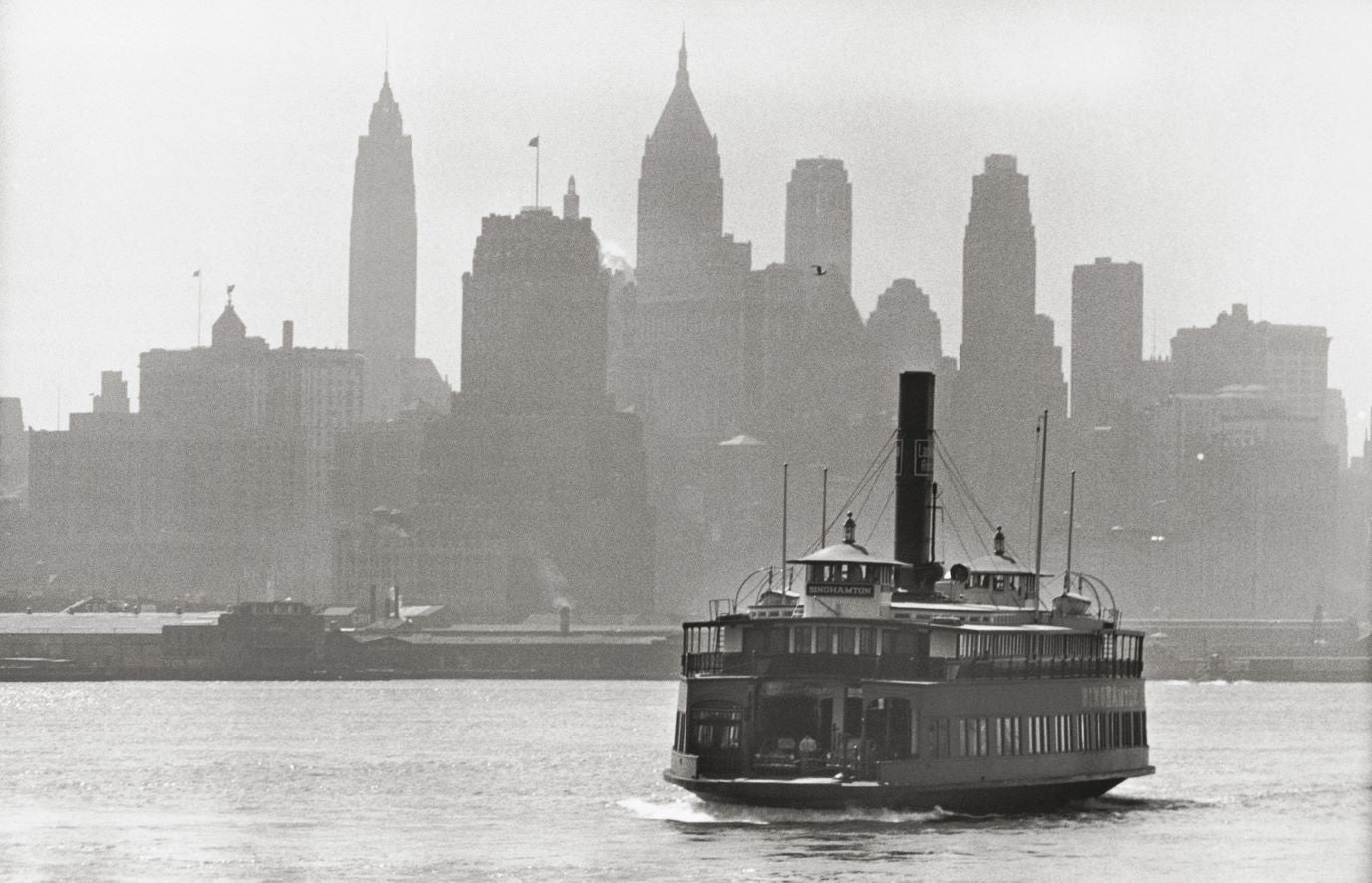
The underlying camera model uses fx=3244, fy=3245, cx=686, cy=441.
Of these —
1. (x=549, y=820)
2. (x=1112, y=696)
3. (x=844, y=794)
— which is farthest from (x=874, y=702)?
(x=1112, y=696)

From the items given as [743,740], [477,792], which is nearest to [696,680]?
[743,740]

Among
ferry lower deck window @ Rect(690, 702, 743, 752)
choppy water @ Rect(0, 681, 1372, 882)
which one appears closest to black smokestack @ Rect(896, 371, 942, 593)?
choppy water @ Rect(0, 681, 1372, 882)

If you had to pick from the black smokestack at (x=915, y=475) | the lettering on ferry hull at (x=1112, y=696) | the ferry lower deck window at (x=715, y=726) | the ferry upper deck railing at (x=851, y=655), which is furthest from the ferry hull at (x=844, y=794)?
→ the black smokestack at (x=915, y=475)

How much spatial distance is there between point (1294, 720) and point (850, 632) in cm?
9647

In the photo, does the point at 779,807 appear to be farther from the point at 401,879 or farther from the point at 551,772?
the point at 551,772

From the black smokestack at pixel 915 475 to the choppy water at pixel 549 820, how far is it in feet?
32.8

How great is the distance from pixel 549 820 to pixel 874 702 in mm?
12153

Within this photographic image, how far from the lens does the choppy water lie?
86000 mm

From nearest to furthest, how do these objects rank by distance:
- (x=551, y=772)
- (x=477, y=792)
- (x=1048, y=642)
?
(x=1048, y=642), (x=477, y=792), (x=551, y=772)

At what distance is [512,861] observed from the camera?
8681 cm

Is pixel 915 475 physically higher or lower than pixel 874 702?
higher

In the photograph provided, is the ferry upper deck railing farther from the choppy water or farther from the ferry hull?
the choppy water

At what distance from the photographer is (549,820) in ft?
324

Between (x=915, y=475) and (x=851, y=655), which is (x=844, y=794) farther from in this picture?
(x=915, y=475)
